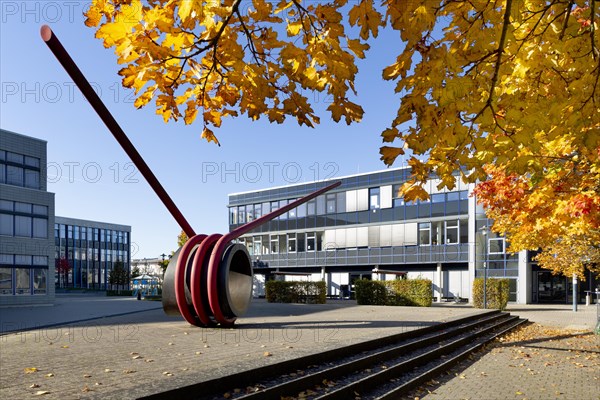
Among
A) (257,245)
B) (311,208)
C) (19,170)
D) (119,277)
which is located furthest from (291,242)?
(119,277)

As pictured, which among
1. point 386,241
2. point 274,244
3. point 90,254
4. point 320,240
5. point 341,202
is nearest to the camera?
point 386,241

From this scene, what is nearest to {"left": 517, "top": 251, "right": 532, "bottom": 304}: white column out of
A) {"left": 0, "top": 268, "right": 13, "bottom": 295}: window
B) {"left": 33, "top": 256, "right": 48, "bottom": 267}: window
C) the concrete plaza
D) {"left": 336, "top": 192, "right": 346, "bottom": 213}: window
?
{"left": 336, "top": 192, "right": 346, "bottom": 213}: window

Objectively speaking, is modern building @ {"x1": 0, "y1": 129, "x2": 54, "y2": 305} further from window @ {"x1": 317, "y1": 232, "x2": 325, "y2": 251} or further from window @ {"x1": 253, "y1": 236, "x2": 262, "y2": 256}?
window @ {"x1": 317, "y1": 232, "x2": 325, "y2": 251}

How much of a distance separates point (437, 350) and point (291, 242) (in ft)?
128

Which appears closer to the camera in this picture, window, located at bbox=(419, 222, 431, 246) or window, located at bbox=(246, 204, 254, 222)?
window, located at bbox=(419, 222, 431, 246)

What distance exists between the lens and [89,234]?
91375 mm

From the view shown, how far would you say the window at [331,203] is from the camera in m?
48.1

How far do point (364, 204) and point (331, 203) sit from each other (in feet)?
11.7

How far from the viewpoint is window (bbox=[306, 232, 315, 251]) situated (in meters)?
49.2

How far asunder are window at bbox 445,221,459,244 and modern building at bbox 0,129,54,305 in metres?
27.5

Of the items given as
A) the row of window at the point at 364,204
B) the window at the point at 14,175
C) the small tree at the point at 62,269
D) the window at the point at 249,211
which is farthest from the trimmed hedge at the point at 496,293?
the small tree at the point at 62,269

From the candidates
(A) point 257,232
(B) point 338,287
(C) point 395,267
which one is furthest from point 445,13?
(A) point 257,232

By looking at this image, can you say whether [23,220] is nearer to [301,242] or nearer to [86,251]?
[301,242]

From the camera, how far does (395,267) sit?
1741 inches
